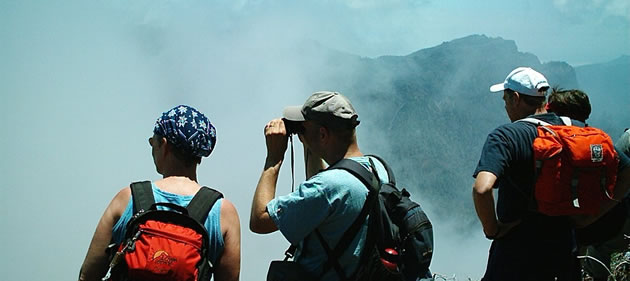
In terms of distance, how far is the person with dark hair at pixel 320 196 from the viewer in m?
2.24

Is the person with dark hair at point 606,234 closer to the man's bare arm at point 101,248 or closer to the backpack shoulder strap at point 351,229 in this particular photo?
the backpack shoulder strap at point 351,229

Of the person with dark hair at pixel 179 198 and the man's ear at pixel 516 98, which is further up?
the man's ear at pixel 516 98

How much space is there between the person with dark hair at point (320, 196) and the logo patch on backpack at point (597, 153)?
3.17 feet

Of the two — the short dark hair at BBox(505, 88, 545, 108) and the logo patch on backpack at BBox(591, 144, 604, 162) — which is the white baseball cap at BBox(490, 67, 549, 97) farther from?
the logo patch on backpack at BBox(591, 144, 604, 162)

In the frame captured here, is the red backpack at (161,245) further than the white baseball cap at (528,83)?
No

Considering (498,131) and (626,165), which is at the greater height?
(498,131)

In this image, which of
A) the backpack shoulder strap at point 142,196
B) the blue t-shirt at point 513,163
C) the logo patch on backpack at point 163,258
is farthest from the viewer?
the blue t-shirt at point 513,163

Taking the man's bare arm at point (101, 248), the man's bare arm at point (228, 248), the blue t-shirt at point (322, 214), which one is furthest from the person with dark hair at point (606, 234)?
the man's bare arm at point (101, 248)

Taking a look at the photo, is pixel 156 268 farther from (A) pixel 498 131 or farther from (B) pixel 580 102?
(B) pixel 580 102

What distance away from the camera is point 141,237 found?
6.75ft

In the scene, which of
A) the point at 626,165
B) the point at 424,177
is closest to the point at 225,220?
the point at 626,165

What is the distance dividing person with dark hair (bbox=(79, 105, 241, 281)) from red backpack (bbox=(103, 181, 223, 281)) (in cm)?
4

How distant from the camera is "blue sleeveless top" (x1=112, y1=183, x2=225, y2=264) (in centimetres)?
219

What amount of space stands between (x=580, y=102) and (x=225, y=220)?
198 cm
